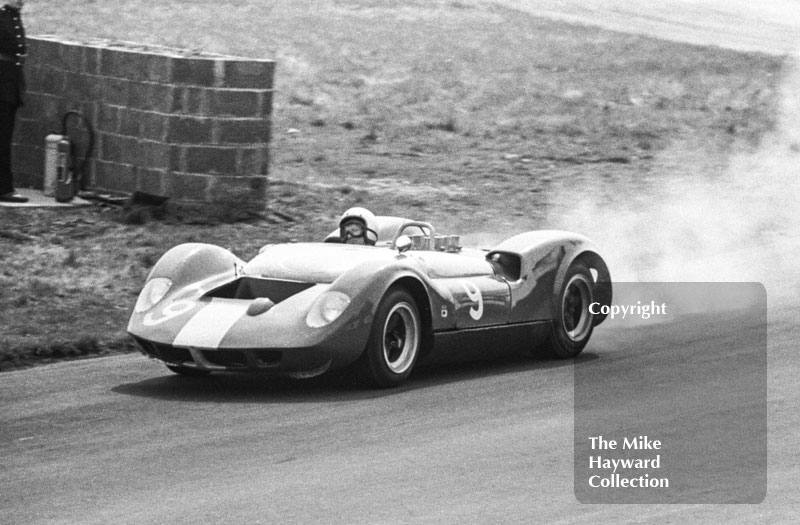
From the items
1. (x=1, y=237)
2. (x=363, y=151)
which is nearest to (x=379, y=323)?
(x=1, y=237)

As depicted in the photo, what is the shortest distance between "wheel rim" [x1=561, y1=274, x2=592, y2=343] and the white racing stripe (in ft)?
7.22

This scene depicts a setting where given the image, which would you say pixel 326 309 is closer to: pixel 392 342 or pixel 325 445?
pixel 392 342

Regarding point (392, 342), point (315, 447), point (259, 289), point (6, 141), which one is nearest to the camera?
point (315, 447)

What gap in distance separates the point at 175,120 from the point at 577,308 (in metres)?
5.08

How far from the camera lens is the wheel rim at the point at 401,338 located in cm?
800

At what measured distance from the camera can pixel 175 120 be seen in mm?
13195

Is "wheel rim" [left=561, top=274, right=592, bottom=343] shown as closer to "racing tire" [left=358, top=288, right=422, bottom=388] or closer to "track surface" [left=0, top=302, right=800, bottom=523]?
"track surface" [left=0, top=302, right=800, bottom=523]

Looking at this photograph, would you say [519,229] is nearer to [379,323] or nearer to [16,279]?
[16,279]

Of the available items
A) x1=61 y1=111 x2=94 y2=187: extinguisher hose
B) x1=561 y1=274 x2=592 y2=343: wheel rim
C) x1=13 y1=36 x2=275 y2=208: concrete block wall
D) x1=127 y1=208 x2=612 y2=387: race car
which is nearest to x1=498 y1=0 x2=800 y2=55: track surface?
x1=13 y1=36 x2=275 y2=208: concrete block wall

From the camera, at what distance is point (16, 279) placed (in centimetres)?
1134

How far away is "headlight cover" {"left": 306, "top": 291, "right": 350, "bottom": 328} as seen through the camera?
301 inches

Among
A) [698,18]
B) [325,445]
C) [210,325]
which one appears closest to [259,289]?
[210,325]

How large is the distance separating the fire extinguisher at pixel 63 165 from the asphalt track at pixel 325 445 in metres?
4.94

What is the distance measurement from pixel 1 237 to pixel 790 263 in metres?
6.55
